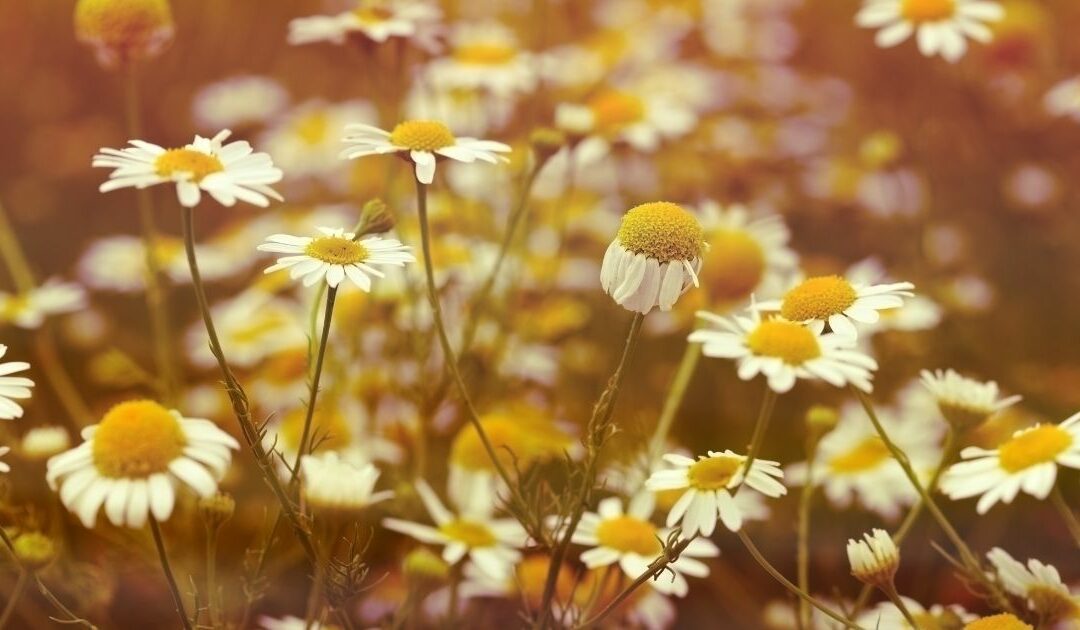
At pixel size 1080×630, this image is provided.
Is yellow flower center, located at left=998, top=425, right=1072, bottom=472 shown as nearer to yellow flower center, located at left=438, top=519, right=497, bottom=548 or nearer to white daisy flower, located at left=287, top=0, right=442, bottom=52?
yellow flower center, located at left=438, top=519, right=497, bottom=548

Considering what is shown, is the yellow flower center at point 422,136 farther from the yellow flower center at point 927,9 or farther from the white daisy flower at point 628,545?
the yellow flower center at point 927,9

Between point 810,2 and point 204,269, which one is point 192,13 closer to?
point 204,269

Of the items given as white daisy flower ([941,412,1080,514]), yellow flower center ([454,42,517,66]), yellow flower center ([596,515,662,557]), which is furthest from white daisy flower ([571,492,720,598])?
yellow flower center ([454,42,517,66])

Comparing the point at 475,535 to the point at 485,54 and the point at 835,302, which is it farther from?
the point at 485,54

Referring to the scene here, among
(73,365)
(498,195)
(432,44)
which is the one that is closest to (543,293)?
(498,195)

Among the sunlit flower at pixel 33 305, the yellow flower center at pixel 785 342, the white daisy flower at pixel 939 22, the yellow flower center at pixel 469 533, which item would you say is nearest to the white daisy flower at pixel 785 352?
the yellow flower center at pixel 785 342
